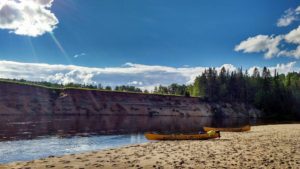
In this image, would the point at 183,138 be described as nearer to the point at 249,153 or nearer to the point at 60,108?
the point at 249,153

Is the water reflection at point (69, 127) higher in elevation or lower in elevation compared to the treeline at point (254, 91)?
lower

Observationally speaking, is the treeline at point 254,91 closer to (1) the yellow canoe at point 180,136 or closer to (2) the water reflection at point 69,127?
(2) the water reflection at point 69,127

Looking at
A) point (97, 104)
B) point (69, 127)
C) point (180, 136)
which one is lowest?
point (180, 136)

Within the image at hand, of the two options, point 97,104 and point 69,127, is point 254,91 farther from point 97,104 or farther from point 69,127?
point 69,127

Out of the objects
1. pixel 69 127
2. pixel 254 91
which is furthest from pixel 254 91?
pixel 69 127

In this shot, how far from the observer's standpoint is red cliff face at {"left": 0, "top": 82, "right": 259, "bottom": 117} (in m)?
103

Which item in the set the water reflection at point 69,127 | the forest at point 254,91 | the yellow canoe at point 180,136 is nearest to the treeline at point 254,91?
the forest at point 254,91

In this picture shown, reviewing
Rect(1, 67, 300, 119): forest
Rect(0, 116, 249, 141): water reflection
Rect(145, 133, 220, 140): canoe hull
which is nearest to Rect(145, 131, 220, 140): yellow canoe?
Rect(145, 133, 220, 140): canoe hull

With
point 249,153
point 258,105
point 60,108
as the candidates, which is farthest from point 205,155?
point 258,105

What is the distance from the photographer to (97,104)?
124 meters

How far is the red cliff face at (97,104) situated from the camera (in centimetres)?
10312

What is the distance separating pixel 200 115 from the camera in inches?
5492

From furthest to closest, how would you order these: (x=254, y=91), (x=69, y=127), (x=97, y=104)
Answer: (x=254, y=91)
(x=97, y=104)
(x=69, y=127)

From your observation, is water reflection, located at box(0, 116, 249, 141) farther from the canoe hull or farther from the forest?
the forest
